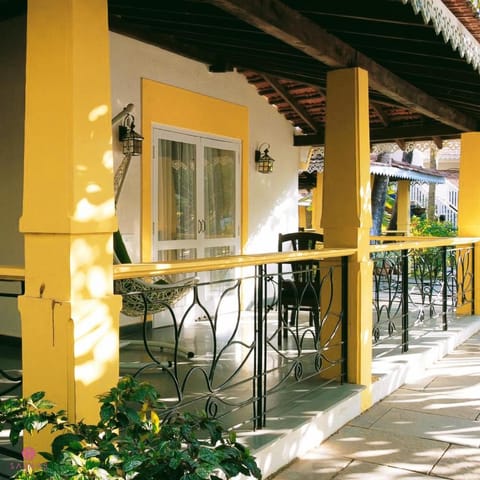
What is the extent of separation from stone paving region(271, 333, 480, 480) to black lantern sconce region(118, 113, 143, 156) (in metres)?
3.23

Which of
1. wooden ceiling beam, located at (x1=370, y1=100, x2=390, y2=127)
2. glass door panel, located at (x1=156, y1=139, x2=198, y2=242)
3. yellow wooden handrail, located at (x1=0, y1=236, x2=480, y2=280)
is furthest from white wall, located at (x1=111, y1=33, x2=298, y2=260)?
yellow wooden handrail, located at (x1=0, y1=236, x2=480, y2=280)

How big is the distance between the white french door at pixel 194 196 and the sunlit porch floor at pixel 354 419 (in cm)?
144

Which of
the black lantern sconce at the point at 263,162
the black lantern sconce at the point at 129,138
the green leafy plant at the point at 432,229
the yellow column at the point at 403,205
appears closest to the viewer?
the black lantern sconce at the point at 129,138

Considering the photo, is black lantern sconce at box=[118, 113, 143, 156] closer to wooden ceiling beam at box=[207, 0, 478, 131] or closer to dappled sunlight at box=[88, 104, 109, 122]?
wooden ceiling beam at box=[207, 0, 478, 131]

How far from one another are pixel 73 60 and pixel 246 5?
1319mm

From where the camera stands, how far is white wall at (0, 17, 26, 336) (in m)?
5.32

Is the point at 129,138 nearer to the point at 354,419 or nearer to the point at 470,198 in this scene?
the point at 354,419

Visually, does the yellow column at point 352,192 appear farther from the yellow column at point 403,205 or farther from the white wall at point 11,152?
the yellow column at point 403,205

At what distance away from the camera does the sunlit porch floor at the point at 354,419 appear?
10.6 feet

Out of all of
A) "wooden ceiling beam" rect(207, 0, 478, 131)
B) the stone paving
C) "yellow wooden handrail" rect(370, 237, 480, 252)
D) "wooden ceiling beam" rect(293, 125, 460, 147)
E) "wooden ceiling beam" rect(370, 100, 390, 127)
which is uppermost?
"wooden ceiling beam" rect(370, 100, 390, 127)

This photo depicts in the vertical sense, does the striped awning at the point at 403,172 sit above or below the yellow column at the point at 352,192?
above

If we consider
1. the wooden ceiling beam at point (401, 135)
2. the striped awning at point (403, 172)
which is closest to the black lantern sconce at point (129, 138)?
the wooden ceiling beam at point (401, 135)

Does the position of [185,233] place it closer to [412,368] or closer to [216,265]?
[412,368]

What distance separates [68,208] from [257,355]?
5.25 ft
